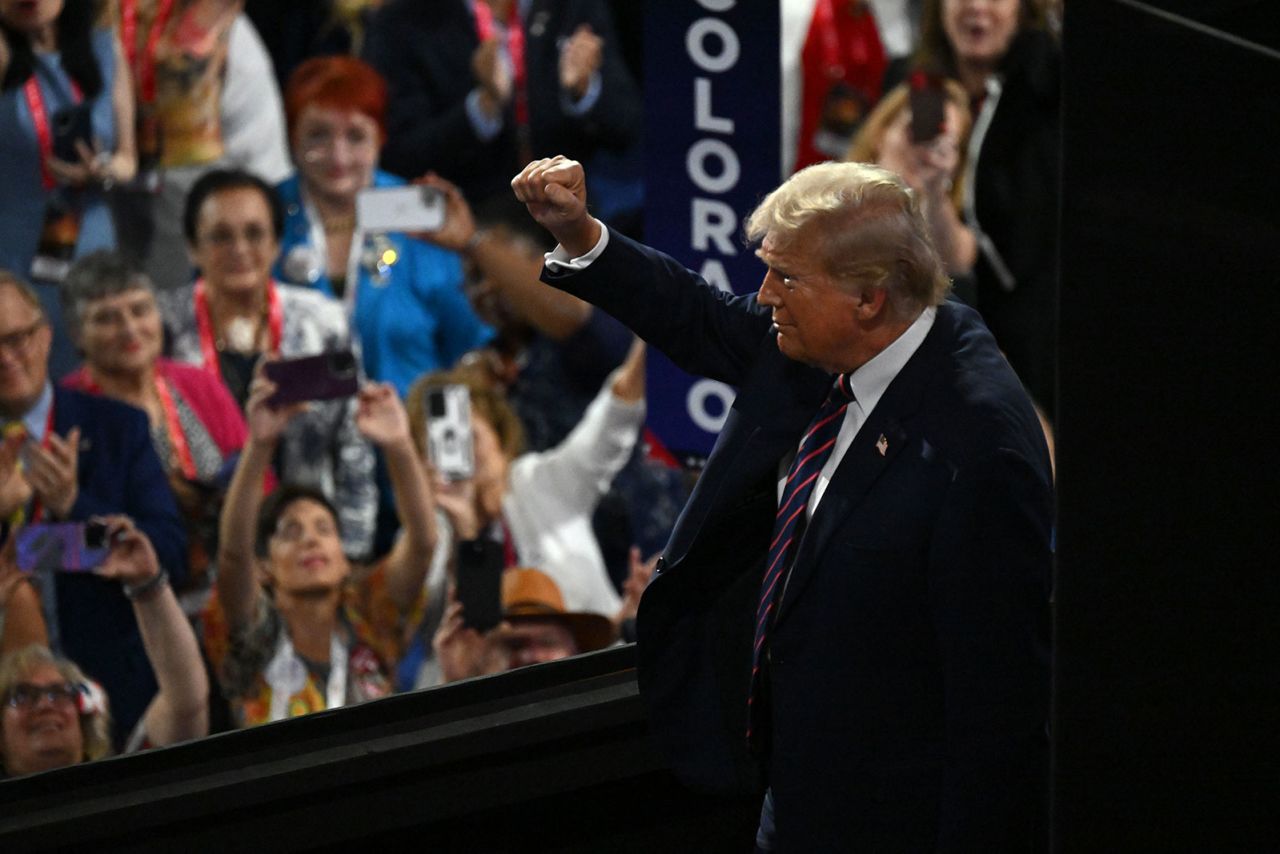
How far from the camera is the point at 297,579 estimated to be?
210 inches

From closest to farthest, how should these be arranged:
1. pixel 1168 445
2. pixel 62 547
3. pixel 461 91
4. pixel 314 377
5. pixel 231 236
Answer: pixel 1168 445
pixel 62 547
pixel 314 377
pixel 231 236
pixel 461 91

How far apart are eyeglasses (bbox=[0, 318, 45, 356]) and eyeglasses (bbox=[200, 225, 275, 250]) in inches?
25.5

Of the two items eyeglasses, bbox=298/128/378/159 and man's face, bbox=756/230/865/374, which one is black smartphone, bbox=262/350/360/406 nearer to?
eyeglasses, bbox=298/128/378/159

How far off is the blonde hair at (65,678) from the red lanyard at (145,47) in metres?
1.92

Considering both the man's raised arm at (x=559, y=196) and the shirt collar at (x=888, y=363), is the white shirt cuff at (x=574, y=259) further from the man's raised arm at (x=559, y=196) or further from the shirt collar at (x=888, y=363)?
the shirt collar at (x=888, y=363)

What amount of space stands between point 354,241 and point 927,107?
79.8 inches

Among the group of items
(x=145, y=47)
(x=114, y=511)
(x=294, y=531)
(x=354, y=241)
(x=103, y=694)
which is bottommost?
(x=103, y=694)

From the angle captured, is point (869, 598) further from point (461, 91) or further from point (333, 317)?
point (461, 91)

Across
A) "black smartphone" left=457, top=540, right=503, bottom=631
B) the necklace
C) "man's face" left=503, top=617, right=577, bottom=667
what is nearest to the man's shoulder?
"man's face" left=503, top=617, right=577, bottom=667

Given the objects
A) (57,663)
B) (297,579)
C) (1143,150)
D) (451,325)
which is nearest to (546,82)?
(451,325)

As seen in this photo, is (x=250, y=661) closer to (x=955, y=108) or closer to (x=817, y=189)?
(x=955, y=108)

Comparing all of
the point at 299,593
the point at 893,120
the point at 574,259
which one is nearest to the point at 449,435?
the point at 299,593

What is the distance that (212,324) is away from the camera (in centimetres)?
562

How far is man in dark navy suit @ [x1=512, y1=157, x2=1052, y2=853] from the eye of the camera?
177cm
